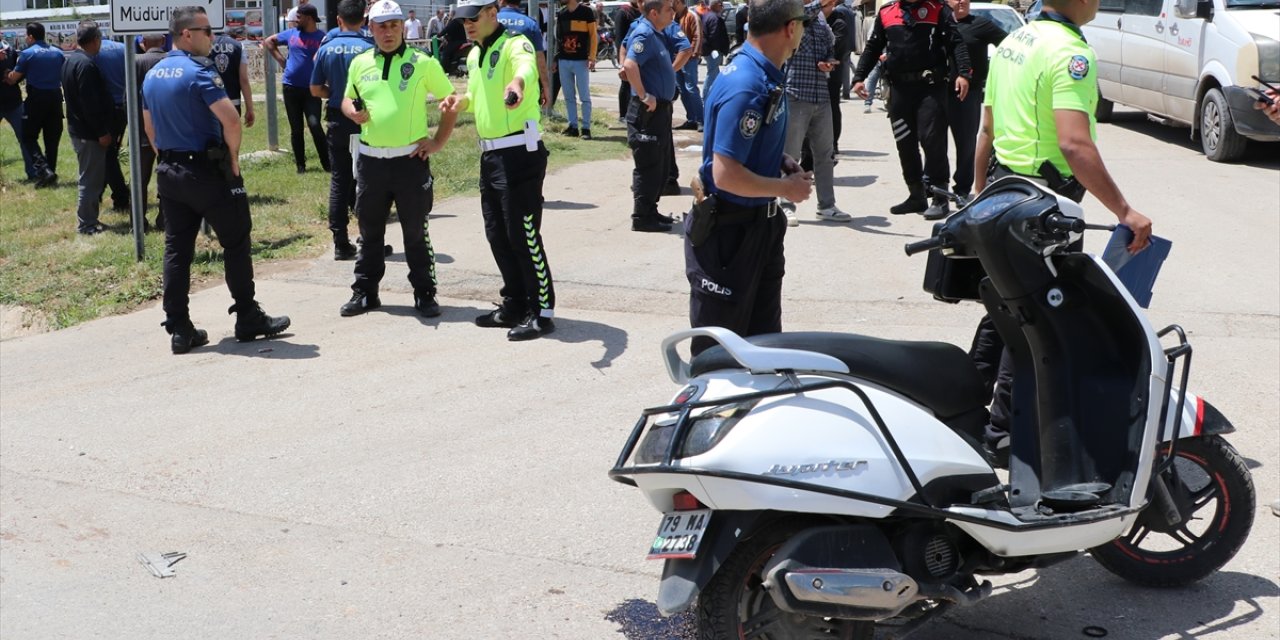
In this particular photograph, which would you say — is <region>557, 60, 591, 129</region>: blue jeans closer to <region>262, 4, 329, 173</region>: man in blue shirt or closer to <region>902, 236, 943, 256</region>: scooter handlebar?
<region>262, 4, 329, 173</region>: man in blue shirt

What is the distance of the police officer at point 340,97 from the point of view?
9.79 m

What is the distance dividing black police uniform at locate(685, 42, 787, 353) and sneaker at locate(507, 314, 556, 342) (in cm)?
282

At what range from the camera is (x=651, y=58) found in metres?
10.5

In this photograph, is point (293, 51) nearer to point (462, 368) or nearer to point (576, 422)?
point (462, 368)

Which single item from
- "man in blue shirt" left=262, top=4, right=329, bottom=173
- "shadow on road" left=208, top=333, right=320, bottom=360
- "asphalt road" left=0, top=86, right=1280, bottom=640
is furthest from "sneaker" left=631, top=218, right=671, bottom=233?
"man in blue shirt" left=262, top=4, right=329, bottom=173

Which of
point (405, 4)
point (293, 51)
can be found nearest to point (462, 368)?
point (293, 51)

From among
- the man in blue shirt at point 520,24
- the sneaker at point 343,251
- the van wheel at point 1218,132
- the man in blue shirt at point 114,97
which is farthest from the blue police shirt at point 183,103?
the van wheel at point 1218,132

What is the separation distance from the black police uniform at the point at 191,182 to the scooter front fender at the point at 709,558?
5.14 m

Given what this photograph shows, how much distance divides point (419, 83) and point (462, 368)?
6.26 ft

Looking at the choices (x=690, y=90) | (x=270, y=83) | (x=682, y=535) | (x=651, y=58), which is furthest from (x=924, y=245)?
(x=270, y=83)

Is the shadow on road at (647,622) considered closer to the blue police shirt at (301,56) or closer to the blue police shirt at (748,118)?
the blue police shirt at (748,118)

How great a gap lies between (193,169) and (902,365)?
5259 millimetres

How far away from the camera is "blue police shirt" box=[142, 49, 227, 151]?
299 inches

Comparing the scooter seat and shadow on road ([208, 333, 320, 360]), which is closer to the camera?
the scooter seat
